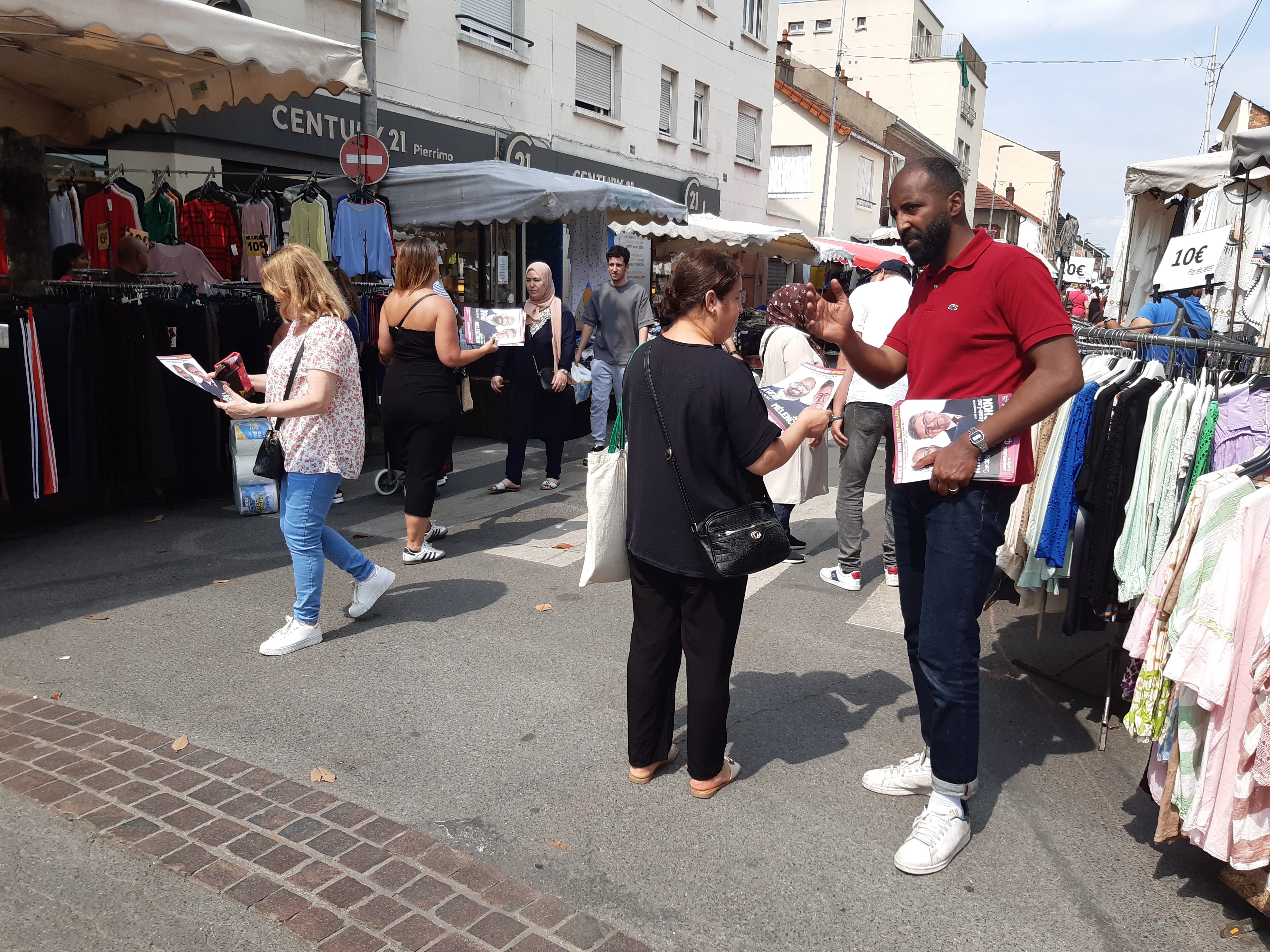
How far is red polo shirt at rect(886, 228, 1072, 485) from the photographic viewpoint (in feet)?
8.70

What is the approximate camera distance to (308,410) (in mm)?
4270

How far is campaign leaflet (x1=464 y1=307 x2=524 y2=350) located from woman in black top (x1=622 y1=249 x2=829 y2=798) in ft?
12.8

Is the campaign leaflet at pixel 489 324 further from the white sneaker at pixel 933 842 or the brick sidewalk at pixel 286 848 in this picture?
the white sneaker at pixel 933 842

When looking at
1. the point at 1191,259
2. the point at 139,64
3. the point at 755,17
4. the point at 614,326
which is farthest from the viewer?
the point at 755,17

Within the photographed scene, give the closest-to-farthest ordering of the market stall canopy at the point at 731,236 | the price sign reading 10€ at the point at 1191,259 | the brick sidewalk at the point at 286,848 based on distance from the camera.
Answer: the brick sidewalk at the point at 286,848 → the price sign reading 10€ at the point at 1191,259 → the market stall canopy at the point at 731,236

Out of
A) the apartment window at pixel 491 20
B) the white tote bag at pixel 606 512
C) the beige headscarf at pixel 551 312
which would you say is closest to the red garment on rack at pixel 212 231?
the beige headscarf at pixel 551 312

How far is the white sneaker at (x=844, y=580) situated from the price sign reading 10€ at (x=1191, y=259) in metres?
2.74

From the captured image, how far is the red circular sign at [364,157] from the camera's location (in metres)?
8.84

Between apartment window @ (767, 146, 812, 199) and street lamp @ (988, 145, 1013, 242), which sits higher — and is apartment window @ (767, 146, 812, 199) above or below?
below

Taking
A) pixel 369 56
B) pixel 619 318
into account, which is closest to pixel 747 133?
pixel 369 56

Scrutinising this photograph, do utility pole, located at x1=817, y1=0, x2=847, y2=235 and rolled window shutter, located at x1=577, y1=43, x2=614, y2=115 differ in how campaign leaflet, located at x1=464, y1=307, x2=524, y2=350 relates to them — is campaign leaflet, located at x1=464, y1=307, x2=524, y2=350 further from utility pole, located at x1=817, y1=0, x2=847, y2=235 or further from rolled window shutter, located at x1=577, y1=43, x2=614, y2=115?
utility pole, located at x1=817, y1=0, x2=847, y2=235

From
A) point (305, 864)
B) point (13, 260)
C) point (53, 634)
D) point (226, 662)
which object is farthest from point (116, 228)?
point (305, 864)

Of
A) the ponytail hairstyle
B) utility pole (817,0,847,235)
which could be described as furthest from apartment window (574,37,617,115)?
the ponytail hairstyle

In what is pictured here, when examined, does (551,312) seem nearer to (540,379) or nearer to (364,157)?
(540,379)
